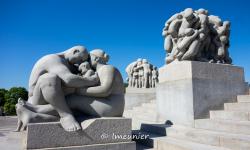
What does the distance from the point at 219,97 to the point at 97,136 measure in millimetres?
3393

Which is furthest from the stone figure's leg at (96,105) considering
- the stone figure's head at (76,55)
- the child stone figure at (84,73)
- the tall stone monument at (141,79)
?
the tall stone monument at (141,79)

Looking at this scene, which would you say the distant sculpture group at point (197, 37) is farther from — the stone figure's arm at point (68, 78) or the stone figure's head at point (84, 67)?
the stone figure's arm at point (68, 78)

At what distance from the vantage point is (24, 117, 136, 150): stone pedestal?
10.0 feet

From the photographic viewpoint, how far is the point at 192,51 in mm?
5441

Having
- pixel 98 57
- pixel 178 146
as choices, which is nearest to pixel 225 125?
pixel 178 146

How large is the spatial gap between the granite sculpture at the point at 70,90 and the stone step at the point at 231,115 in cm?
243

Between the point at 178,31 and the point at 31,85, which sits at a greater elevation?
the point at 178,31

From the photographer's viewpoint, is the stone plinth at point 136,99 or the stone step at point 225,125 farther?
the stone plinth at point 136,99

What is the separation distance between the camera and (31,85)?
12.1 ft

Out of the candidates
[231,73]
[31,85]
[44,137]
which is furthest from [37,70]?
[231,73]

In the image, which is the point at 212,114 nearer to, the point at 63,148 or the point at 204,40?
the point at 204,40

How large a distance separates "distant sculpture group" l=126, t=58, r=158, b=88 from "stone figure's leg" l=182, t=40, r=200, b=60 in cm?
730

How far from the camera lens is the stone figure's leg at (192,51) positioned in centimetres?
545

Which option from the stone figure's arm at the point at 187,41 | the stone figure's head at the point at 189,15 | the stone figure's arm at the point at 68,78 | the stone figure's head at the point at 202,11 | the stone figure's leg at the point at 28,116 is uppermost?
the stone figure's head at the point at 202,11
